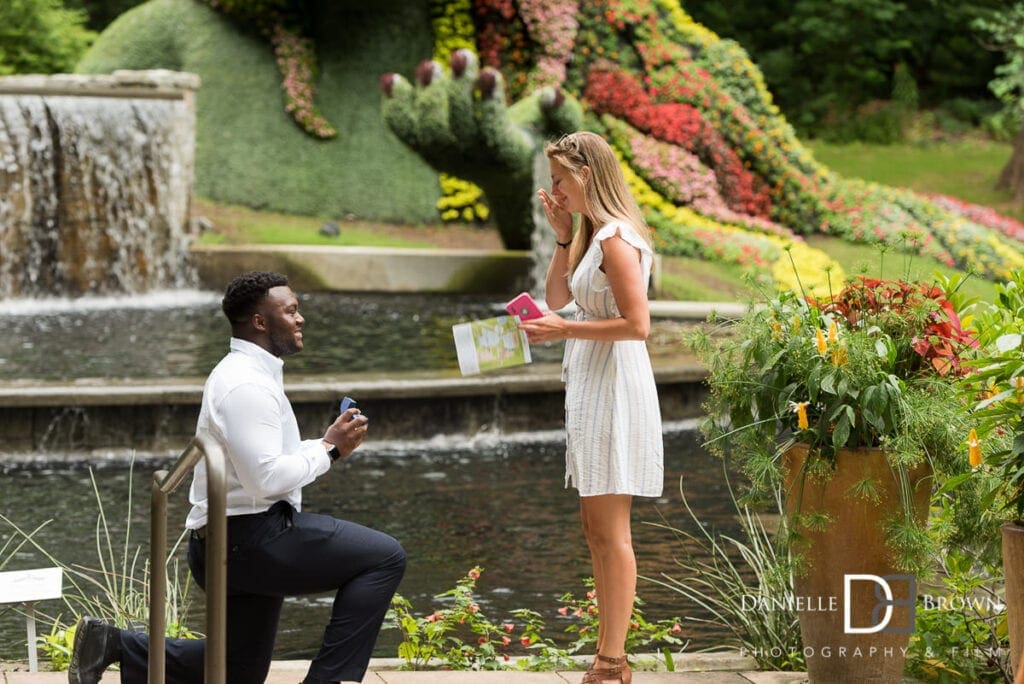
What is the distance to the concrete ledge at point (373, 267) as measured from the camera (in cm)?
1717

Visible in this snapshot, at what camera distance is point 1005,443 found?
4.21m

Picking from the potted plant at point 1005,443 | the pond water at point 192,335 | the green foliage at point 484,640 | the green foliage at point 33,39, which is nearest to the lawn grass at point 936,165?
the pond water at point 192,335

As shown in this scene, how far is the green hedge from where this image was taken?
2098cm

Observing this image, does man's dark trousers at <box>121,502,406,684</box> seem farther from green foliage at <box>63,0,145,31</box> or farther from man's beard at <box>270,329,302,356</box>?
green foliage at <box>63,0,145,31</box>

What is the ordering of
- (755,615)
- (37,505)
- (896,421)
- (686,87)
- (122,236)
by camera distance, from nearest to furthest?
(896,421)
(755,615)
(37,505)
(122,236)
(686,87)

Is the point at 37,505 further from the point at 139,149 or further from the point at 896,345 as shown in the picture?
the point at 139,149

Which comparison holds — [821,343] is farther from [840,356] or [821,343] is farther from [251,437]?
[251,437]

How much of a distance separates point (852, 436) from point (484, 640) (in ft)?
5.15

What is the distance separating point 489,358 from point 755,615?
4.47ft

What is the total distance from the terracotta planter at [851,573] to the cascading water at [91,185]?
1393cm

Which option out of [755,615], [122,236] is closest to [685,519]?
[755,615]

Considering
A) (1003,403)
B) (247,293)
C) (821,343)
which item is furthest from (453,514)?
(1003,403)

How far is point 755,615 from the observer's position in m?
4.99
